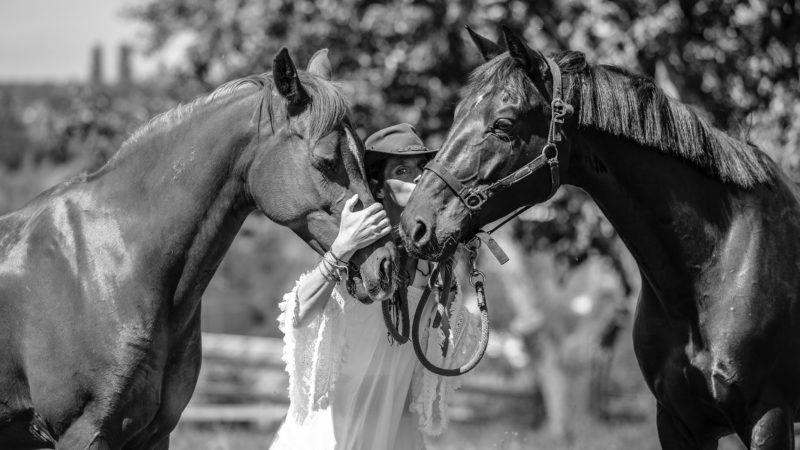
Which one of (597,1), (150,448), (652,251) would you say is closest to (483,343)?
(652,251)

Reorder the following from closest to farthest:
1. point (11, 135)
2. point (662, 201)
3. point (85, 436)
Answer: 1. point (85, 436)
2. point (662, 201)
3. point (11, 135)

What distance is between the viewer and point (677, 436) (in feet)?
13.0

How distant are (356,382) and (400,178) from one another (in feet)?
2.99

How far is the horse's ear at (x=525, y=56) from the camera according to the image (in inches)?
137

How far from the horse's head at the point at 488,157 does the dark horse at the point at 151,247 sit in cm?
21

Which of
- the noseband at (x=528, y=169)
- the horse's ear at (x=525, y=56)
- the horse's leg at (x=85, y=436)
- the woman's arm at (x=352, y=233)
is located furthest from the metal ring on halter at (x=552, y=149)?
the horse's leg at (x=85, y=436)

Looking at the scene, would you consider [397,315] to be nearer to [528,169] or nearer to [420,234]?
[420,234]

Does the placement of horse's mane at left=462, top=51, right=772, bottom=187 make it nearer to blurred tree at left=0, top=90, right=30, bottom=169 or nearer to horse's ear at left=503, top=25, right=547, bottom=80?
horse's ear at left=503, top=25, right=547, bottom=80

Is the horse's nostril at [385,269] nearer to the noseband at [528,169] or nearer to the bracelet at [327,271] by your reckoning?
the bracelet at [327,271]

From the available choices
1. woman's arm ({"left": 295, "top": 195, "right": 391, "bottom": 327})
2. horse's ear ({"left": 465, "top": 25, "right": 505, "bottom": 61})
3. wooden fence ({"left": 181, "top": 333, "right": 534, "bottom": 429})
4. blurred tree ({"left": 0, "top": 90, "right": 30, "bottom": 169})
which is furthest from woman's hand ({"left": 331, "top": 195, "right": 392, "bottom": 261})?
blurred tree ({"left": 0, "top": 90, "right": 30, "bottom": 169})

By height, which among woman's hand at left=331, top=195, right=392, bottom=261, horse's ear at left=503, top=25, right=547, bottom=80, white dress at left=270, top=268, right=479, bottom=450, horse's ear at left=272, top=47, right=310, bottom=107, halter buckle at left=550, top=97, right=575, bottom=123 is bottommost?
white dress at left=270, top=268, right=479, bottom=450

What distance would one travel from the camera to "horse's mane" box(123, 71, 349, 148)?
3.53m

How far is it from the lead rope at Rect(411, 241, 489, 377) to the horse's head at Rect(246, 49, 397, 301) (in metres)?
0.34

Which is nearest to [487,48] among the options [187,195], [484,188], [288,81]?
[484,188]
